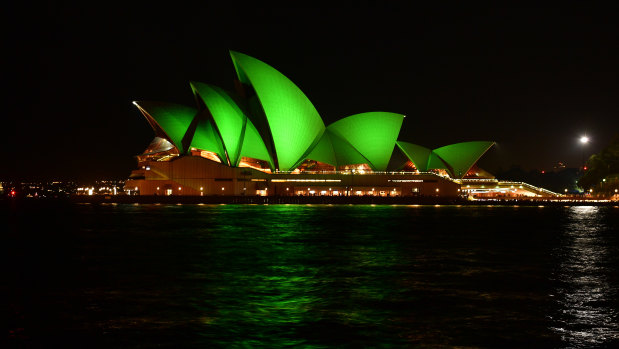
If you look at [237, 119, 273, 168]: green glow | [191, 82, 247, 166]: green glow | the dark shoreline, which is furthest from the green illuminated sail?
the dark shoreline

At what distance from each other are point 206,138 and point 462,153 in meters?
38.9

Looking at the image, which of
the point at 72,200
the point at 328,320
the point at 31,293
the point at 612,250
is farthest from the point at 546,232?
the point at 72,200

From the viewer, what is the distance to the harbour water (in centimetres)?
1060

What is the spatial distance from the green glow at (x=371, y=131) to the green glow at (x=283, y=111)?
352cm

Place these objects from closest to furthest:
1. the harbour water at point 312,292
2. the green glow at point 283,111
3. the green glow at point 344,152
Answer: the harbour water at point 312,292 < the green glow at point 283,111 < the green glow at point 344,152

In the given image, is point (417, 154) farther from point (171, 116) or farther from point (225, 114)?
point (171, 116)

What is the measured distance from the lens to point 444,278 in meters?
16.9

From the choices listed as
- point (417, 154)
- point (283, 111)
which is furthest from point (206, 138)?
point (417, 154)

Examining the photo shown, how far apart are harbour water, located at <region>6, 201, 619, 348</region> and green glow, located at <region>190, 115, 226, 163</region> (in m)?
45.4

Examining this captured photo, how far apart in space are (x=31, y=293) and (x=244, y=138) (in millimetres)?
58361

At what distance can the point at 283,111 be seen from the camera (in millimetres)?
69062

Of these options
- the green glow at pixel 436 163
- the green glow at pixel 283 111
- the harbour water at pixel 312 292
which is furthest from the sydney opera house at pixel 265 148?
the harbour water at pixel 312 292

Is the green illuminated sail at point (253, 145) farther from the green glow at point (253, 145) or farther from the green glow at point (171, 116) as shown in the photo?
the green glow at point (171, 116)

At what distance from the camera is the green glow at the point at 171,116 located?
7144cm
